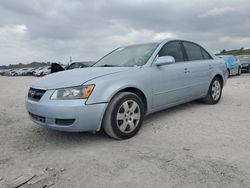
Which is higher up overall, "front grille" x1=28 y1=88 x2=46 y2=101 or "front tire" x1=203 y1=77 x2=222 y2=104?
"front grille" x1=28 y1=88 x2=46 y2=101

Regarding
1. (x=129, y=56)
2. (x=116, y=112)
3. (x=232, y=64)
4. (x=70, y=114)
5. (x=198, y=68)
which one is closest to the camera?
(x=70, y=114)

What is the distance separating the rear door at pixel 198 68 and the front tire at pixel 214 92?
259 mm

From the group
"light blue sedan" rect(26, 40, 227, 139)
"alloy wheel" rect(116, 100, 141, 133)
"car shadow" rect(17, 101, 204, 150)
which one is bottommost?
"car shadow" rect(17, 101, 204, 150)

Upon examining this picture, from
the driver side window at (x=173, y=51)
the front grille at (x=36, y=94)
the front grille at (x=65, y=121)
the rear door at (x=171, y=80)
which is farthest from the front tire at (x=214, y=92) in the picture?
the front grille at (x=36, y=94)

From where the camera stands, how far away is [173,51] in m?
5.31

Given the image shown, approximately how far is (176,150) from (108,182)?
1.17 metres

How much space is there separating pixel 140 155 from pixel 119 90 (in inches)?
41.6

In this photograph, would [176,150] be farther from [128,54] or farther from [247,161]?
[128,54]

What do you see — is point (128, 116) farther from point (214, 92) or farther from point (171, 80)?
point (214, 92)

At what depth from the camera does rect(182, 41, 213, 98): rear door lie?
5.58 m

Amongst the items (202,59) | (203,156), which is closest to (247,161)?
(203,156)

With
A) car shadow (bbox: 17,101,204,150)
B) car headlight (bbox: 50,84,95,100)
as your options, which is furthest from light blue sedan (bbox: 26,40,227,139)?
car shadow (bbox: 17,101,204,150)

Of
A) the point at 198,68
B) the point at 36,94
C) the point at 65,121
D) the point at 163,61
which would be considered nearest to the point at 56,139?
the point at 65,121

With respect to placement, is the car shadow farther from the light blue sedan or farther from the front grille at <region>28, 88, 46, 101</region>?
the front grille at <region>28, 88, 46, 101</region>
